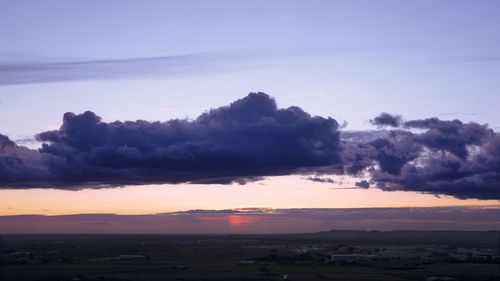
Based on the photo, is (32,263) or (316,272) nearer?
(316,272)

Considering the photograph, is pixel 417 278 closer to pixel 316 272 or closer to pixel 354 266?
pixel 316 272

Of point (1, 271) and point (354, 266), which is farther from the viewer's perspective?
point (354, 266)

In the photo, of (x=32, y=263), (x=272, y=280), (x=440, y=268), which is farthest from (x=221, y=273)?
(x=32, y=263)

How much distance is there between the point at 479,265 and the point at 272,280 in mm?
43358

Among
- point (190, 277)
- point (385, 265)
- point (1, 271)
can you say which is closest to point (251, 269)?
point (190, 277)

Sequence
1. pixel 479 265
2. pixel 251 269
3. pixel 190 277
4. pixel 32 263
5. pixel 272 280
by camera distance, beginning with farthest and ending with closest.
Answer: pixel 32 263 < pixel 479 265 < pixel 251 269 < pixel 190 277 < pixel 272 280

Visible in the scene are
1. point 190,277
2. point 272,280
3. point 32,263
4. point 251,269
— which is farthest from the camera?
point 32,263

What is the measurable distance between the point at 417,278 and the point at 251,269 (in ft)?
78.5

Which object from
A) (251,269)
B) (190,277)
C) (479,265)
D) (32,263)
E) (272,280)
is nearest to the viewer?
(272,280)

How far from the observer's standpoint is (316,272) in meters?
92.1

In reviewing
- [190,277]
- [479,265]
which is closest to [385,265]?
[479,265]

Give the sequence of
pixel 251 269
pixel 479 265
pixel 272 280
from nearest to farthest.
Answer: pixel 272 280
pixel 251 269
pixel 479 265

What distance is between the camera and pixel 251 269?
98.1 m

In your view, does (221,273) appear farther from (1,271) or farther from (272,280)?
(1,271)
